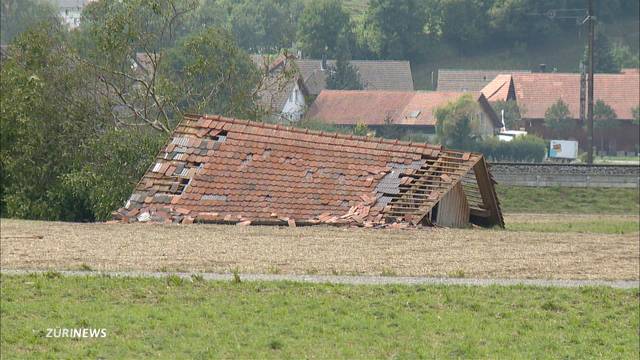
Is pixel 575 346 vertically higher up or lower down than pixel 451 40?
lower down

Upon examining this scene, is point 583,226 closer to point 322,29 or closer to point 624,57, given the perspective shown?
point 322,29

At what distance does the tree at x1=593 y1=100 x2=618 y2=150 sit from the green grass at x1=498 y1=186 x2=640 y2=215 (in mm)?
55676

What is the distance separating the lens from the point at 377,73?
5453 inches

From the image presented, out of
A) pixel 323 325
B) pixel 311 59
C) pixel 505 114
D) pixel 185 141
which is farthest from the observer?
pixel 311 59

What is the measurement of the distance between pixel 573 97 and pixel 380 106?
1762 centimetres

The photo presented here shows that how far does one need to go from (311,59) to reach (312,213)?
10225cm

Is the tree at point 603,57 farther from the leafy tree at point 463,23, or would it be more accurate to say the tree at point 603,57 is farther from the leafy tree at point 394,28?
the leafy tree at point 394,28

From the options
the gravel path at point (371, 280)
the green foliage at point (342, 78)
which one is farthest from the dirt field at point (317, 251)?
the green foliage at point (342, 78)

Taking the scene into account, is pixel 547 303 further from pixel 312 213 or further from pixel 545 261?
pixel 312 213

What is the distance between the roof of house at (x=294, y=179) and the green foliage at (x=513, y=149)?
63682mm

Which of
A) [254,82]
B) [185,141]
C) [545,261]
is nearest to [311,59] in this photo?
[254,82]

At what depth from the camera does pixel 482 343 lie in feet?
58.5

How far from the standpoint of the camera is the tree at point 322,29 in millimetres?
137625

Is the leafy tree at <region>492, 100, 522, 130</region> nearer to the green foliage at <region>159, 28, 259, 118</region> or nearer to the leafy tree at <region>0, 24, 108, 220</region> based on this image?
the green foliage at <region>159, 28, 259, 118</region>
